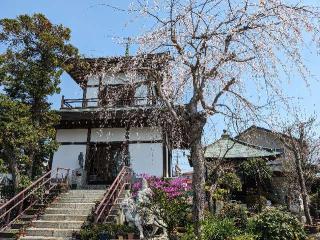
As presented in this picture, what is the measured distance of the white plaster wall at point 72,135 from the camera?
20.1 metres

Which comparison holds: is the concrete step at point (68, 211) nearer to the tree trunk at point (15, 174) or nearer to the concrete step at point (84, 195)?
the concrete step at point (84, 195)

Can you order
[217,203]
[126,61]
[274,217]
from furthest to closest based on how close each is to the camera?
[217,203]
[274,217]
[126,61]

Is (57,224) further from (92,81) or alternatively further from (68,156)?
(92,81)

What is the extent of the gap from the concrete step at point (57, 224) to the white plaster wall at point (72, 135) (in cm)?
755

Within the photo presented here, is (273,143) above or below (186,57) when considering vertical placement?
above

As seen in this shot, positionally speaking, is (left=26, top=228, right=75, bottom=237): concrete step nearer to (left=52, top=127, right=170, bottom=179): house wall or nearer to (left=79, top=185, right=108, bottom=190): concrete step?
(left=79, top=185, right=108, bottom=190): concrete step

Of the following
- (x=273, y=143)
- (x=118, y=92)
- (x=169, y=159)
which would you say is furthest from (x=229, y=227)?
(x=273, y=143)

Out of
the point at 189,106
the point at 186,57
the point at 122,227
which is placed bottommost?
the point at 122,227

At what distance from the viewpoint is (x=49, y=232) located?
12125 millimetres

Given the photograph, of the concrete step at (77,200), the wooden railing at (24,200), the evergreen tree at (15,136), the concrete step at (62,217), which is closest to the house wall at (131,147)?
the wooden railing at (24,200)

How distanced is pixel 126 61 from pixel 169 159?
13240 mm

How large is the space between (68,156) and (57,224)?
750 cm

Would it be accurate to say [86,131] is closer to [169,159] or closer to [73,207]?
[169,159]

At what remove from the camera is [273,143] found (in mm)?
30188
